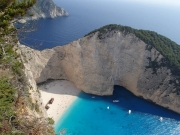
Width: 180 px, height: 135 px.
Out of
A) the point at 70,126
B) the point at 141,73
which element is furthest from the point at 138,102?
the point at 70,126

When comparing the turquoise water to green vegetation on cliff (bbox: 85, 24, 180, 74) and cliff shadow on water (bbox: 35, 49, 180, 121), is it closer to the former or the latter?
cliff shadow on water (bbox: 35, 49, 180, 121)

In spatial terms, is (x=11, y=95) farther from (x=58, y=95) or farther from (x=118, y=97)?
(x=118, y=97)

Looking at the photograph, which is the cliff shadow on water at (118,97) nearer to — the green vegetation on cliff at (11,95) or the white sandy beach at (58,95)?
the white sandy beach at (58,95)

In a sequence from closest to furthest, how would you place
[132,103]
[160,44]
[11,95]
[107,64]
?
[11,95] < [132,103] < [160,44] < [107,64]

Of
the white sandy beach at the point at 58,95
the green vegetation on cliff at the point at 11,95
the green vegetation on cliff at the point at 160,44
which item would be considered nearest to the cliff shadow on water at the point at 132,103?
the white sandy beach at the point at 58,95

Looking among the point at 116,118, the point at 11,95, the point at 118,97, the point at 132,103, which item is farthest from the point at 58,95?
the point at 11,95
